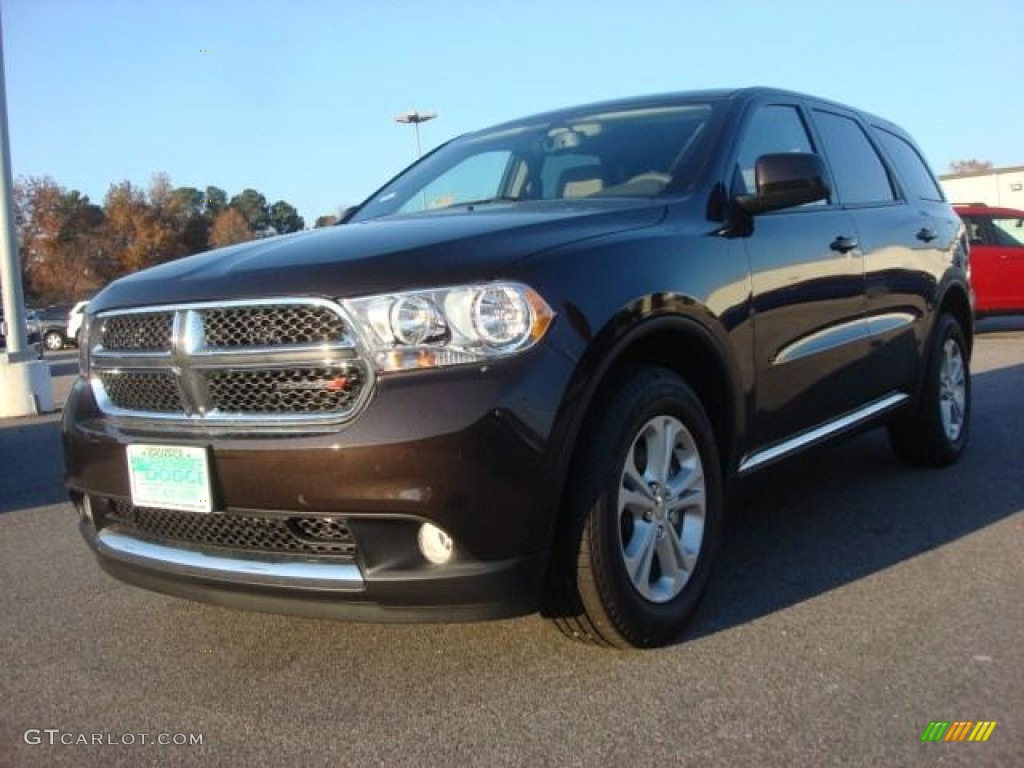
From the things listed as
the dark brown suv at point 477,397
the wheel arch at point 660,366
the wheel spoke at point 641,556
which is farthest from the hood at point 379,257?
the wheel spoke at point 641,556

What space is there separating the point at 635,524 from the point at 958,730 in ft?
3.23

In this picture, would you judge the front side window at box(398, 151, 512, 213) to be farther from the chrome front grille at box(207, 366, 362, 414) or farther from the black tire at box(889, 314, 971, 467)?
the black tire at box(889, 314, 971, 467)

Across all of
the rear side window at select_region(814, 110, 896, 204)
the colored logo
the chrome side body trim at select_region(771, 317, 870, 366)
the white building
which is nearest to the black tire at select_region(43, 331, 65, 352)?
the white building

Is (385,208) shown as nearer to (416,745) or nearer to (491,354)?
(491,354)

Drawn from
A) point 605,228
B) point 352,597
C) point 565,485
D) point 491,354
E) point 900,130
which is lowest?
point 352,597

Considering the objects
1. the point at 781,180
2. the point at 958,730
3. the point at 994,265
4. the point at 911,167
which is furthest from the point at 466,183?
the point at 994,265

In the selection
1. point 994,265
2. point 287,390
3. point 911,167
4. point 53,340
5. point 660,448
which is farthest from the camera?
point 53,340

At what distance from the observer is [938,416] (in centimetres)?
501

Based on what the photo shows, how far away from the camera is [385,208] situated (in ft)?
13.8

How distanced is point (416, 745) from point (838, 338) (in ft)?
7.89

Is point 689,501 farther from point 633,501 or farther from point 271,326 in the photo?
point 271,326

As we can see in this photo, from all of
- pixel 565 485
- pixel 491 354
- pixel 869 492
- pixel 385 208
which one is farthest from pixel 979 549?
pixel 385 208

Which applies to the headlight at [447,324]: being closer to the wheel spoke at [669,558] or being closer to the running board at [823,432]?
the wheel spoke at [669,558]

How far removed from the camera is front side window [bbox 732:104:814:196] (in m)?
3.59
